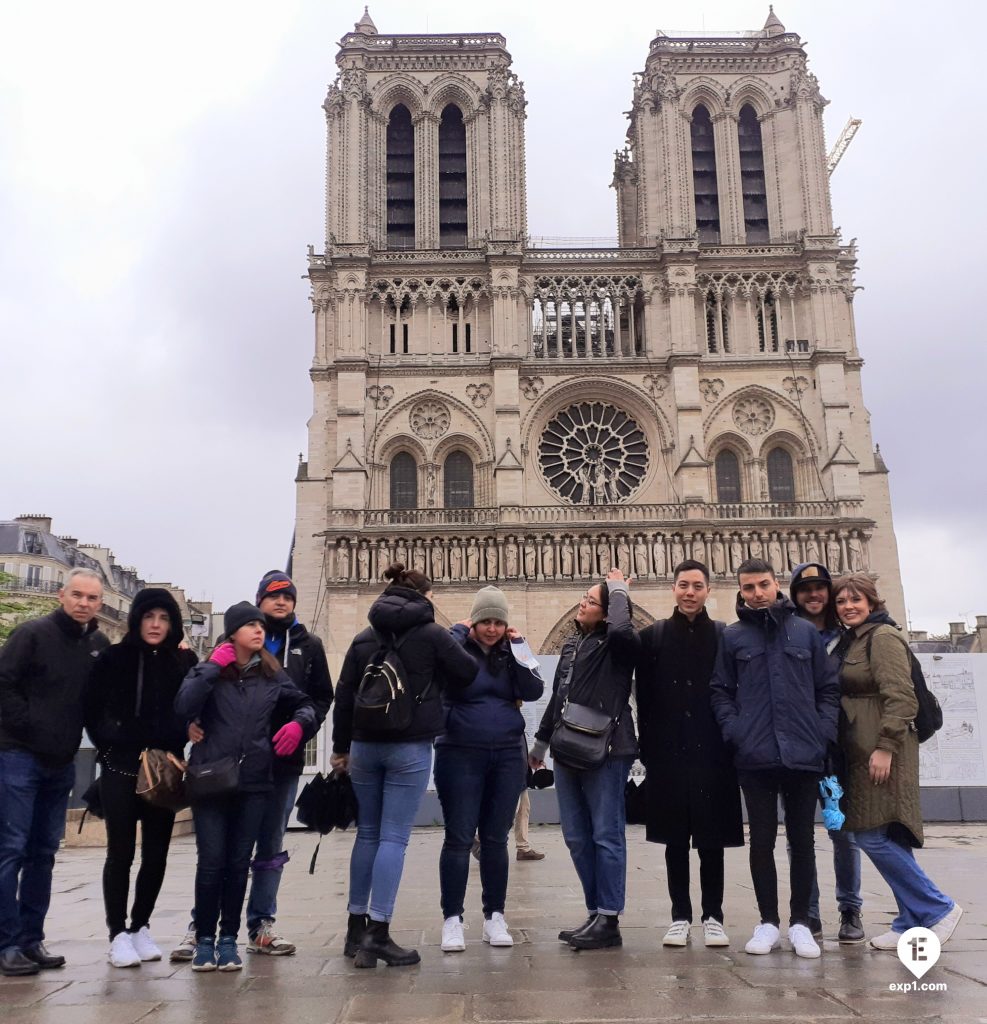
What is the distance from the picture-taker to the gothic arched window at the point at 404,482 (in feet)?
96.2

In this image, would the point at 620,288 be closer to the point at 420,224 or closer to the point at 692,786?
the point at 420,224

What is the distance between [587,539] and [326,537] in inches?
277

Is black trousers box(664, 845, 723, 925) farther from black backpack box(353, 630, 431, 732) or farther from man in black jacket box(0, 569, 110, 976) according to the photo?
man in black jacket box(0, 569, 110, 976)

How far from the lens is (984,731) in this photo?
13508 millimetres

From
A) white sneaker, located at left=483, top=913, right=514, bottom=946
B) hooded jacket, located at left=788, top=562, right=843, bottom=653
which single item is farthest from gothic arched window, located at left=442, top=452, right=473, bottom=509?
white sneaker, located at left=483, top=913, right=514, bottom=946

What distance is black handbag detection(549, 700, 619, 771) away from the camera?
5.17 meters

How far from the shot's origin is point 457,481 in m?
29.6

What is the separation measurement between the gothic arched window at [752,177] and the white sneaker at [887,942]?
29.7 metres

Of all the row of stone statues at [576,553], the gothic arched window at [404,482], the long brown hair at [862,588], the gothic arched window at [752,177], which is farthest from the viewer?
the gothic arched window at [752,177]

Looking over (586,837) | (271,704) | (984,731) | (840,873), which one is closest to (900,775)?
(840,873)

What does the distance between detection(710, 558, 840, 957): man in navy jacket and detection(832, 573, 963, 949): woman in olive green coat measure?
0.17 meters

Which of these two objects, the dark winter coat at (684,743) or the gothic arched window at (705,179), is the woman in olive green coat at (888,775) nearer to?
the dark winter coat at (684,743)

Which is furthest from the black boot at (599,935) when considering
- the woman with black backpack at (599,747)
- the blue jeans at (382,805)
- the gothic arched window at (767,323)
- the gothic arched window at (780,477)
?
the gothic arched window at (767,323)

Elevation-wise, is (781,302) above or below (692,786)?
above
